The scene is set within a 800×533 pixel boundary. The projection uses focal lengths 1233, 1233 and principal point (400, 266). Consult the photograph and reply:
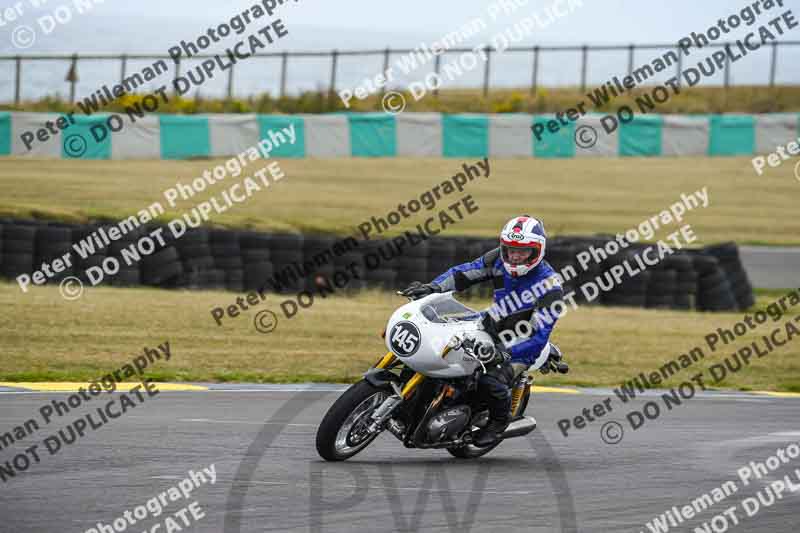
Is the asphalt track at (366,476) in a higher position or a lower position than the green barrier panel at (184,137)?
lower

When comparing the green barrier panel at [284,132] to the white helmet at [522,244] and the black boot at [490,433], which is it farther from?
the black boot at [490,433]

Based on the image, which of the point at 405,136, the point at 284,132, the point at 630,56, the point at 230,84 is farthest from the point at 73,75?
the point at 630,56

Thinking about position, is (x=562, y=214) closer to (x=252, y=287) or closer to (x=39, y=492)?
(x=252, y=287)

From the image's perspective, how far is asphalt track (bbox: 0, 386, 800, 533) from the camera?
6719mm

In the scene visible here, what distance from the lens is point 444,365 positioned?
27.1 ft

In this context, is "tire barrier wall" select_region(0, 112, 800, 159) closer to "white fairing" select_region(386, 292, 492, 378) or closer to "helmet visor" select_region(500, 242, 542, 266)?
"helmet visor" select_region(500, 242, 542, 266)

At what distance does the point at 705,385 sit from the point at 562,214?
642 inches

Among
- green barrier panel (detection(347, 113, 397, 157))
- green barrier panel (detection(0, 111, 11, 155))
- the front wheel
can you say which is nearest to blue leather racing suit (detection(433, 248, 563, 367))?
the front wheel

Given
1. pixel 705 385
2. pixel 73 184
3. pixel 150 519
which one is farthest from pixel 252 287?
pixel 150 519

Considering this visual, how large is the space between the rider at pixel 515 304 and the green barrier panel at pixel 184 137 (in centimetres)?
2445

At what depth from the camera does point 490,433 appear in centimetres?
882

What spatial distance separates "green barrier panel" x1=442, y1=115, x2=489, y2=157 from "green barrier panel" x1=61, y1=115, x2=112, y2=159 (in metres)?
9.15

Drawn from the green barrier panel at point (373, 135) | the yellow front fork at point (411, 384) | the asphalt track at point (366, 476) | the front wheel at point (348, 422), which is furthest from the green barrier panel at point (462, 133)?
the front wheel at point (348, 422)

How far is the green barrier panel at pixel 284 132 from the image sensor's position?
32.8 meters
